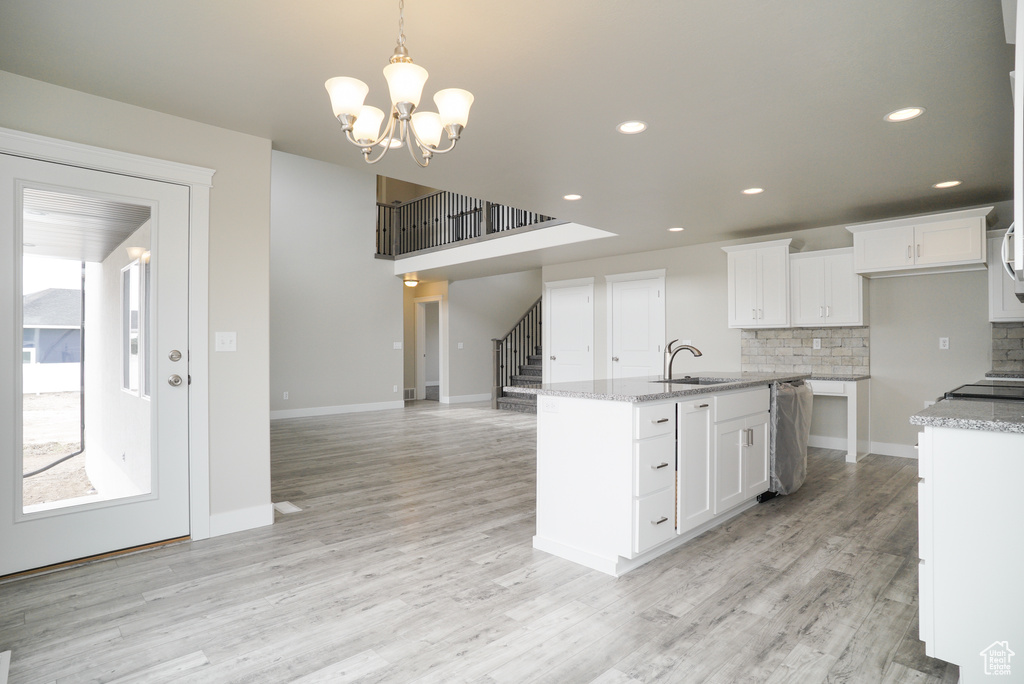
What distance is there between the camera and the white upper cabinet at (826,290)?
5.30 m

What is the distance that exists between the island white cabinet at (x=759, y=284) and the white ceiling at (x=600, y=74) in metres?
1.64

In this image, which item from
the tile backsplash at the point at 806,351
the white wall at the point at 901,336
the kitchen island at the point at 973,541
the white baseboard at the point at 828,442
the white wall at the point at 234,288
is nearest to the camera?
the kitchen island at the point at 973,541

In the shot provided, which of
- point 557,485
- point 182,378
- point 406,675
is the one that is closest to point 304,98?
point 182,378

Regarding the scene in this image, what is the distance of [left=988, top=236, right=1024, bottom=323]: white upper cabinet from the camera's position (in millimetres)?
4418

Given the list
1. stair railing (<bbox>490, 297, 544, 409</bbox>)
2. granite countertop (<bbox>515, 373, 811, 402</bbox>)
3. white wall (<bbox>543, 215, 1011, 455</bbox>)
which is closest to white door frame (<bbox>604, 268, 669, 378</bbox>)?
white wall (<bbox>543, 215, 1011, 455</bbox>)

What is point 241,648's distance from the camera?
2025 millimetres

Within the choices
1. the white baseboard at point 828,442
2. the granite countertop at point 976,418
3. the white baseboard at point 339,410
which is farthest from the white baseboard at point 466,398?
the granite countertop at point 976,418

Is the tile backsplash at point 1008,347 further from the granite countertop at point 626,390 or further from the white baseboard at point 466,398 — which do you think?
the white baseboard at point 466,398

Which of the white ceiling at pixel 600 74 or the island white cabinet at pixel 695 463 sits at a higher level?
the white ceiling at pixel 600 74

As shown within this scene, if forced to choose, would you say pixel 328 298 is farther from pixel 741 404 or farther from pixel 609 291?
pixel 741 404

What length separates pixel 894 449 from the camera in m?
5.44

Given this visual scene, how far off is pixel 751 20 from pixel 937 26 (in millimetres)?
745

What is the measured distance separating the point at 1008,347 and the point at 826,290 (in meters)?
1.47

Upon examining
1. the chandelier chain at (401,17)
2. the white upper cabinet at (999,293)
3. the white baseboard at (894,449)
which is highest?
the chandelier chain at (401,17)
